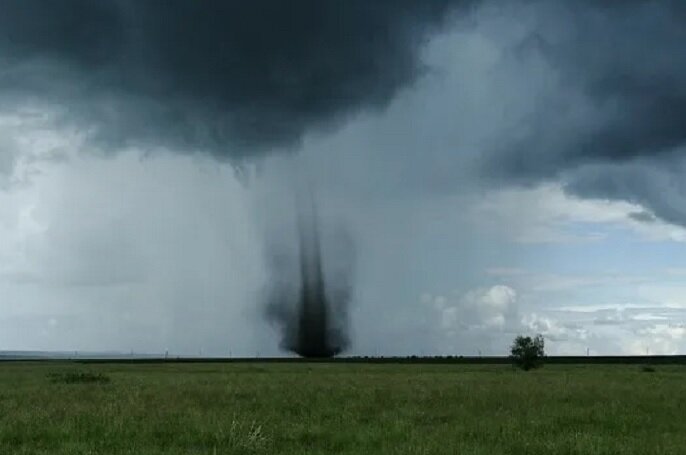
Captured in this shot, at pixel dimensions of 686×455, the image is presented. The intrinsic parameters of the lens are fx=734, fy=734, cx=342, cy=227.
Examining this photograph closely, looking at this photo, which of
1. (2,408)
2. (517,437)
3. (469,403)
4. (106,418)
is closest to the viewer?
(517,437)

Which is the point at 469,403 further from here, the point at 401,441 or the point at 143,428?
the point at 143,428

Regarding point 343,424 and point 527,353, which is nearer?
point 343,424

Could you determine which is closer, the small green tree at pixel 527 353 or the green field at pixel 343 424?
the green field at pixel 343 424

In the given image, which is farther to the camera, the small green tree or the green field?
the small green tree

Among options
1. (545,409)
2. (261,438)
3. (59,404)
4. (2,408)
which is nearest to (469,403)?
(545,409)

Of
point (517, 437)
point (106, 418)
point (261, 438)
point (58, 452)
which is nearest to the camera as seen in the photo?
point (58, 452)

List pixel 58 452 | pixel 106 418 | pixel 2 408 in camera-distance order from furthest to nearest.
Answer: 1. pixel 2 408
2. pixel 106 418
3. pixel 58 452

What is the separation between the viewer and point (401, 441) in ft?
61.2

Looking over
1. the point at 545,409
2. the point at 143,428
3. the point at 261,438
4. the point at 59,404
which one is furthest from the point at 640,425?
the point at 59,404

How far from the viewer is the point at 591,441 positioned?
18500mm

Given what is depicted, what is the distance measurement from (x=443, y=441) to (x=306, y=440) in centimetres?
373

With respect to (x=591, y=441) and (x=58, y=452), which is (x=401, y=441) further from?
(x=58, y=452)

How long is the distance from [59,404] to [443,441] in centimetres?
1687

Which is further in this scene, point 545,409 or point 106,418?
point 545,409
